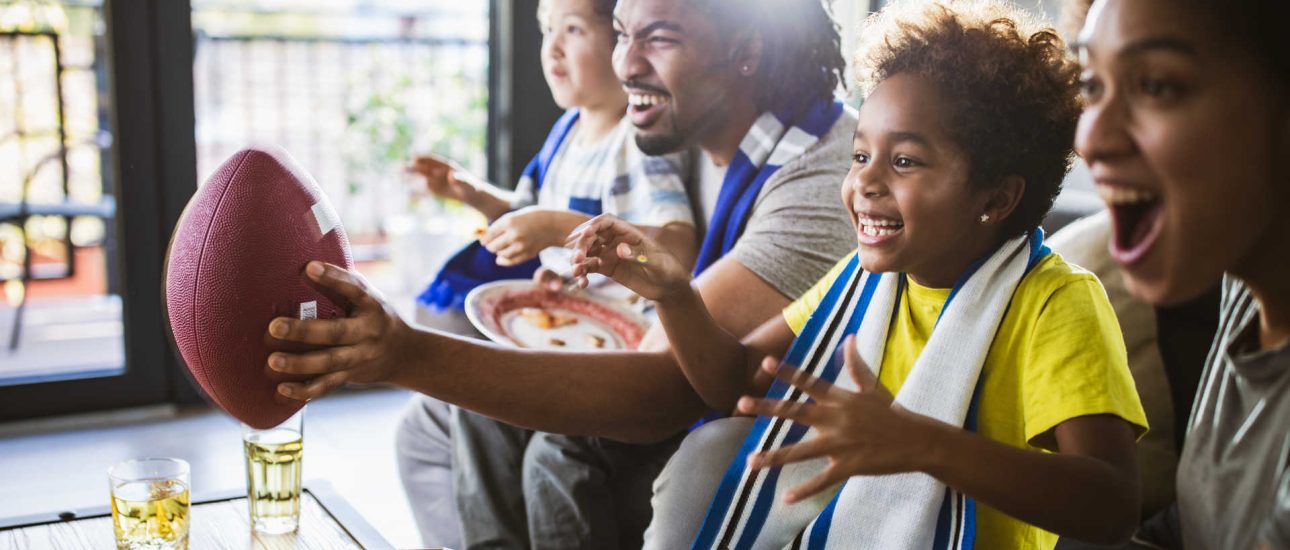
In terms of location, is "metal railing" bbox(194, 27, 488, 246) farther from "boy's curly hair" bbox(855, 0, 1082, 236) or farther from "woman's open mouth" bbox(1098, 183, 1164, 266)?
"woman's open mouth" bbox(1098, 183, 1164, 266)

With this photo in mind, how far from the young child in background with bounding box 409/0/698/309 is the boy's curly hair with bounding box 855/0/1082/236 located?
685 mm

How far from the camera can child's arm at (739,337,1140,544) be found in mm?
977

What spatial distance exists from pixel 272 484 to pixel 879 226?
797 millimetres

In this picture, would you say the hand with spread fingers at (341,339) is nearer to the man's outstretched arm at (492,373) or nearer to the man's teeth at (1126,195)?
the man's outstretched arm at (492,373)

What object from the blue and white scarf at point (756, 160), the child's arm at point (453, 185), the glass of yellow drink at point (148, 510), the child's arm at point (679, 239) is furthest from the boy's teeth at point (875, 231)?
the child's arm at point (453, 185)

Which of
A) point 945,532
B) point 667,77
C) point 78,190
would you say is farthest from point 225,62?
point 945,532

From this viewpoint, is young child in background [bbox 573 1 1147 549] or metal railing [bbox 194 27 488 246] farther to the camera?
metal railing [bbox 194 27 488 246]

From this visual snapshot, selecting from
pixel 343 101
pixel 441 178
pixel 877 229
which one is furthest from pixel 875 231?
pixel 343 101

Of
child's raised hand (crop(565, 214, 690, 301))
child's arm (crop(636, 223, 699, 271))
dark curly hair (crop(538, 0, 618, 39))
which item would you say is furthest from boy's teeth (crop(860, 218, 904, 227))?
dark curly hair (crop(538, 0, 618, 39))

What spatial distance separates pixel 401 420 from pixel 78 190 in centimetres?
227

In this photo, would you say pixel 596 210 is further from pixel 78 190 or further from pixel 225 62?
pixel 225 62

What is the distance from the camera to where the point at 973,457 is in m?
1.02

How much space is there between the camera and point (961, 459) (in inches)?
40.1

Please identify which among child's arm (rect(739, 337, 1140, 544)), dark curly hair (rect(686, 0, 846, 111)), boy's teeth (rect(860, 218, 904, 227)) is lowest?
child's arm (rect(739, 337, 1140, 544))
